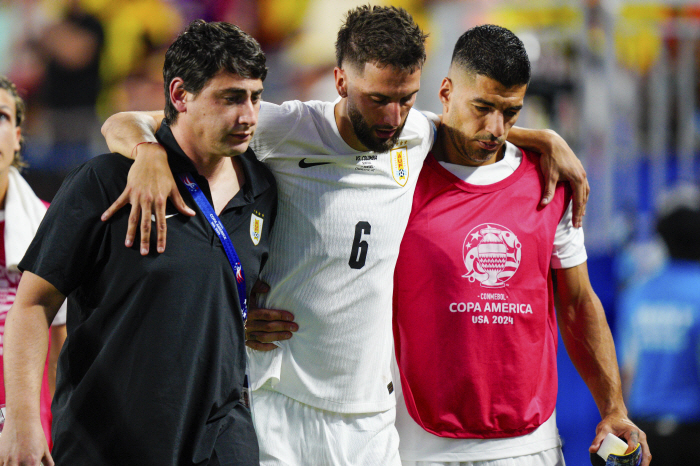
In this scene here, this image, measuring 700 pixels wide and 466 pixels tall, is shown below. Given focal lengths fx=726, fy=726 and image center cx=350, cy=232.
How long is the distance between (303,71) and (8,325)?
607 cm

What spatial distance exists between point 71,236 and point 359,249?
103 centimetres

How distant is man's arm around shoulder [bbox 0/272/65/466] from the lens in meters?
1.96

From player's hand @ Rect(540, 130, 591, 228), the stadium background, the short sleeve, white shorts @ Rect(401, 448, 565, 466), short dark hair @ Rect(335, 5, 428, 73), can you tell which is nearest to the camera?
the short sleeve

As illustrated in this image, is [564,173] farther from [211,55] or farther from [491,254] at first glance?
[211,55]

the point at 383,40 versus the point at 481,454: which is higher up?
A: the point at 383,40

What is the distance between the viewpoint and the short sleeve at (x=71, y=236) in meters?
2.07

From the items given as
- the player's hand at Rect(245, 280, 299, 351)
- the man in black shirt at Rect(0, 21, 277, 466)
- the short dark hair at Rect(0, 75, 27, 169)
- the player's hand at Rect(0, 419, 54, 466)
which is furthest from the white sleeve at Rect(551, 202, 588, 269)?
the short dark hair at Rect(0, 75, 27, 169)

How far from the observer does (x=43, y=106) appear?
7.20 meters

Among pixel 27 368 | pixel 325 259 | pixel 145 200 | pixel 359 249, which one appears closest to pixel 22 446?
pixel 27 368

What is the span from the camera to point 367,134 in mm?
2654

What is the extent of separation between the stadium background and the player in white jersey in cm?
349

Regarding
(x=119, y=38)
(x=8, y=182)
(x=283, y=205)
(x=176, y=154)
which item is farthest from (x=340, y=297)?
(x=119, y=38)

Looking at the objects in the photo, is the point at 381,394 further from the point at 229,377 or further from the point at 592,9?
the point at 592,9

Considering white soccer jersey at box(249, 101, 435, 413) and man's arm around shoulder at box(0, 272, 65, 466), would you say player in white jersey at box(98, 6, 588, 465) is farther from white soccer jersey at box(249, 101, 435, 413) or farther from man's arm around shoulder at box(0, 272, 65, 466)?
man's arm around shoulder at box(0, 272, 65, 466)
